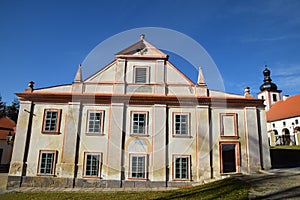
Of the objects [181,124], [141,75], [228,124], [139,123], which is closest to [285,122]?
[228,124]

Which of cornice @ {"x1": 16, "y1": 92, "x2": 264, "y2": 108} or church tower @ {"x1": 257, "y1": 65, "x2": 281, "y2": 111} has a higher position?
church tower @ {"x1": 257, "y1": 65, "x2": 281, "y2": 111}

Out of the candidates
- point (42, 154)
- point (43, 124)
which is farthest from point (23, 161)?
point (43, 124)

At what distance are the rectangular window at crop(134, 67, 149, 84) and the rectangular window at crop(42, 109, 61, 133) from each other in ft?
19.8

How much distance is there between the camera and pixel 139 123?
1606 cm

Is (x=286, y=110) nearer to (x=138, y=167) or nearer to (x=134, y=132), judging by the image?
(x=134, y=132)

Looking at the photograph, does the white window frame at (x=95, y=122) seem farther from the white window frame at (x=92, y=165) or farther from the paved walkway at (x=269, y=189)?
the paved walkway at (x=269, y=189)

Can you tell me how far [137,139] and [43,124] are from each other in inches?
262

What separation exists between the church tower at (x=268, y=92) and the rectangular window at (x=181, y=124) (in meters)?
42.5

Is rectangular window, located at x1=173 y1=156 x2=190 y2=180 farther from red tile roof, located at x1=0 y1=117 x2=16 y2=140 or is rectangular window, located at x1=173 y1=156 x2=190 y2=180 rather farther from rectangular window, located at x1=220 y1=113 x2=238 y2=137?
red tile roof, located at x1=0 y1=117 x2=16 y2=140

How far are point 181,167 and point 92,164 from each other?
5.96 meters

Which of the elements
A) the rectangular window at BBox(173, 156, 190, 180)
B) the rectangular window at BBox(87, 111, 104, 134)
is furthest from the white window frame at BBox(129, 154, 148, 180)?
the rectangular window at BBox(87, 111, 104, 134)

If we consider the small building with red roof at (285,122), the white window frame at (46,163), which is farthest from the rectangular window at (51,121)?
the small building with red roof at (285,122)

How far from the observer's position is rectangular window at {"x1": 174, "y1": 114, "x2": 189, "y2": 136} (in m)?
16.0

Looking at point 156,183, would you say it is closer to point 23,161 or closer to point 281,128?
point 23,161
